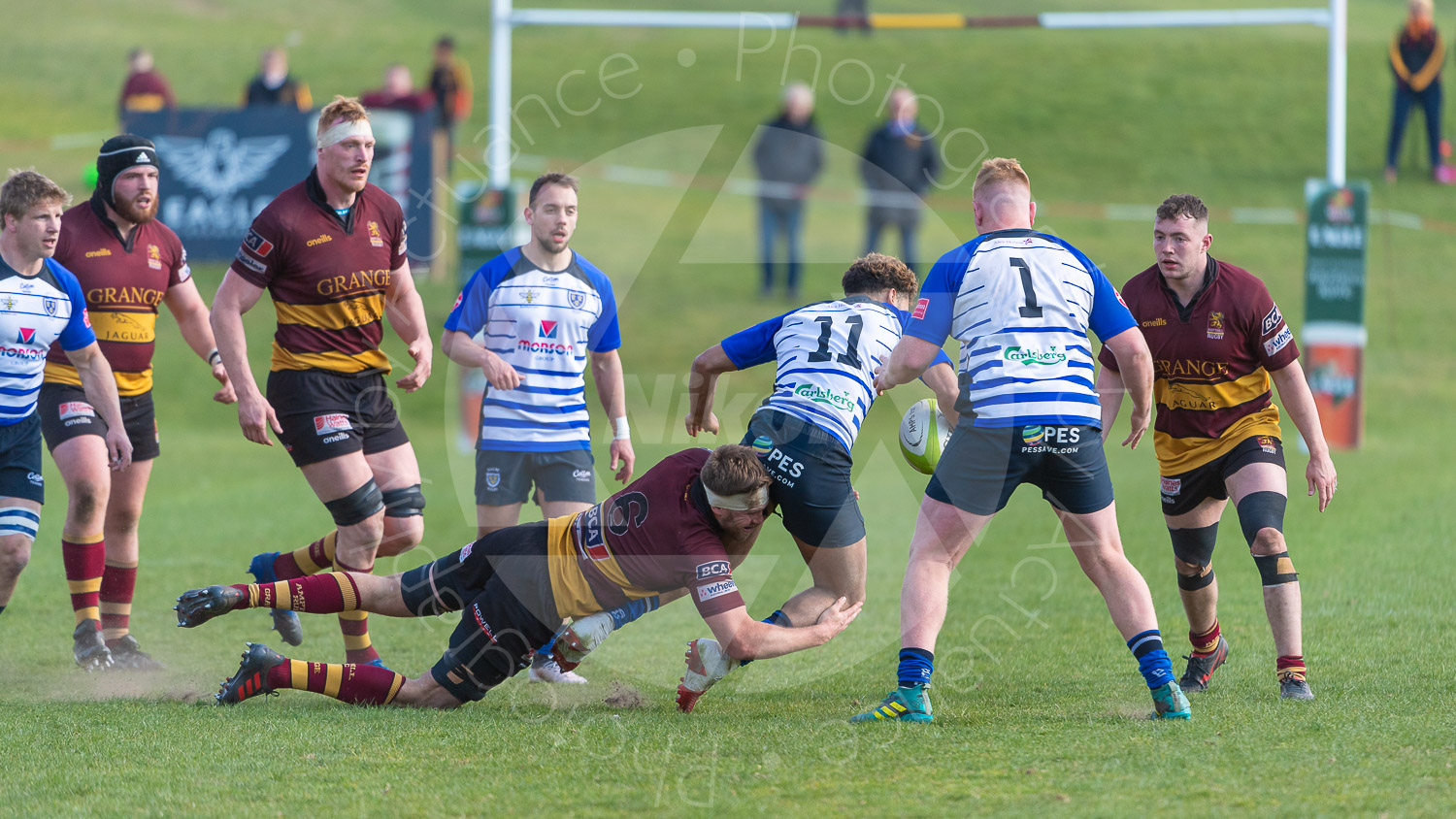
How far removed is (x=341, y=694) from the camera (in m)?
5.55

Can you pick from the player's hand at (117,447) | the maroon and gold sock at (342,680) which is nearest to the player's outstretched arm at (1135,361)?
the maroon and gold sock at (342,680)

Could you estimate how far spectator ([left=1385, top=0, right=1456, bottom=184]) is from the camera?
73.3 ft

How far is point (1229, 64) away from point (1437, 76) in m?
12.1

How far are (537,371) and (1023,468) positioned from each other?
266 cm

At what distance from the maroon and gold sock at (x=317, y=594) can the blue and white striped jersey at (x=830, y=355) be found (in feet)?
6.21

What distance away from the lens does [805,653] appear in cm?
682

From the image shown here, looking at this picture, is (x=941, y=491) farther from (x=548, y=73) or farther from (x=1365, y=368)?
(x=548, y=73)

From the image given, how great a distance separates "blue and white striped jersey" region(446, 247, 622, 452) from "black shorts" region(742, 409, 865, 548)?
1407 mm

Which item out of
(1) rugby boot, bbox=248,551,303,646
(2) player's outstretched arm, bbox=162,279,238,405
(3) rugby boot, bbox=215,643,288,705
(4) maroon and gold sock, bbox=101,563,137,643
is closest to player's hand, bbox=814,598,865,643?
(3) rugby boot, bbox=215,643,288,705

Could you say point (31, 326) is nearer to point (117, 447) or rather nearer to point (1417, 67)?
point (117, 447)

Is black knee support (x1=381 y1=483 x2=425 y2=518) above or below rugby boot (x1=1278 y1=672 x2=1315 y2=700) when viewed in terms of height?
above

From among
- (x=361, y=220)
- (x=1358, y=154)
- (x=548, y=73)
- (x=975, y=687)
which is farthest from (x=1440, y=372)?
(x=548, y=73)

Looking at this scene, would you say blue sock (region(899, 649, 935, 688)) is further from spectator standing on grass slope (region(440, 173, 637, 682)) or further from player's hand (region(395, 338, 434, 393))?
player's hand (region(395, 338, 434, 393))

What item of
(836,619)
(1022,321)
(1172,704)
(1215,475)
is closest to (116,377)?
(836,619)
